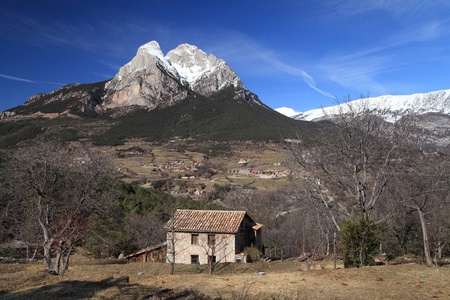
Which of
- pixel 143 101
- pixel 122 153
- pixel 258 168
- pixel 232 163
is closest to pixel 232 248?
pixel 258 168

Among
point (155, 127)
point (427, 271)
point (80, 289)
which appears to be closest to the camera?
point (80, 289)

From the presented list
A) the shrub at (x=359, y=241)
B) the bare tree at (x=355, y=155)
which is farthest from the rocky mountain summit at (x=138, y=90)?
the shrub at (x=359, y=241)

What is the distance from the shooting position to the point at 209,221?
90.0ft

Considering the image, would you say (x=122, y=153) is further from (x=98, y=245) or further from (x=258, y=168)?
(x=98, y=245)

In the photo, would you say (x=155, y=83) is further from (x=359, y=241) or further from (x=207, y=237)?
(x=359, y=241)

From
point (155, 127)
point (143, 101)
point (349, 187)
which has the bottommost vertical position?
point (349, 187)

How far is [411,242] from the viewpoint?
26031 millimetres

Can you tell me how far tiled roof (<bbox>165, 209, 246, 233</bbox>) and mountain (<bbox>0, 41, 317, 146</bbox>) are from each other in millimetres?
79991

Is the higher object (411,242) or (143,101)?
(143,101)

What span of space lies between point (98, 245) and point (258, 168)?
6220 cm

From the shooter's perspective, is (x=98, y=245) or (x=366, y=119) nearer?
(x=366, y=119)

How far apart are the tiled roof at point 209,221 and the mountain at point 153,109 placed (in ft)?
262

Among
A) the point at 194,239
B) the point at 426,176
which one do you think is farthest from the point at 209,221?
the point at 426,176

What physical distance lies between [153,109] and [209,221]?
437 ft
